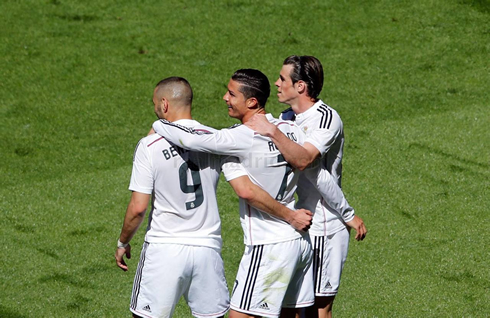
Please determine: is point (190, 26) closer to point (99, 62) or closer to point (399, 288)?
point (99, 62)

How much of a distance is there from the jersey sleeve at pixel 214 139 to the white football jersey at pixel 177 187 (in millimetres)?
83

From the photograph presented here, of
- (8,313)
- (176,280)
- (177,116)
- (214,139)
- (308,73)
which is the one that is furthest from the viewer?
(8,313)

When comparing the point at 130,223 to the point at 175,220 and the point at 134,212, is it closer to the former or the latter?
the point at 134,212

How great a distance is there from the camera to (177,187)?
131 inches

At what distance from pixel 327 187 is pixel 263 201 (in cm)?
47

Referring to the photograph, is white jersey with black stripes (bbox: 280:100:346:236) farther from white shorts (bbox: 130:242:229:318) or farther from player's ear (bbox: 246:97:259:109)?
white shorts (bbox: 130:242:229:318)

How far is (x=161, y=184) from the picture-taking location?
334 centimetres

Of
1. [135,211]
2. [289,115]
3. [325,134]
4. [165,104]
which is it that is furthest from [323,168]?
[135,211]

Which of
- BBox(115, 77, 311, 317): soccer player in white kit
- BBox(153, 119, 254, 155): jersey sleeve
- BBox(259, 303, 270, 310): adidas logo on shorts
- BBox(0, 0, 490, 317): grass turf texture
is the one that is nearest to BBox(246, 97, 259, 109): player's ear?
BBox(153, 119, 254, 155): jersey sleeve

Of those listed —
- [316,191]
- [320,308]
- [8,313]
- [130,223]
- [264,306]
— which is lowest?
[8,313]

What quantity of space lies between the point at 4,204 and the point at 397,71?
195 inches

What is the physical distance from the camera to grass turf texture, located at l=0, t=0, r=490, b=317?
17.5ft

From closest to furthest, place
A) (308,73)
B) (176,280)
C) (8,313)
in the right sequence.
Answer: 1. (176,280)
2. (308,73)
3. (8,313)

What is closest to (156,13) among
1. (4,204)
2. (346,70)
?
(346,70)
